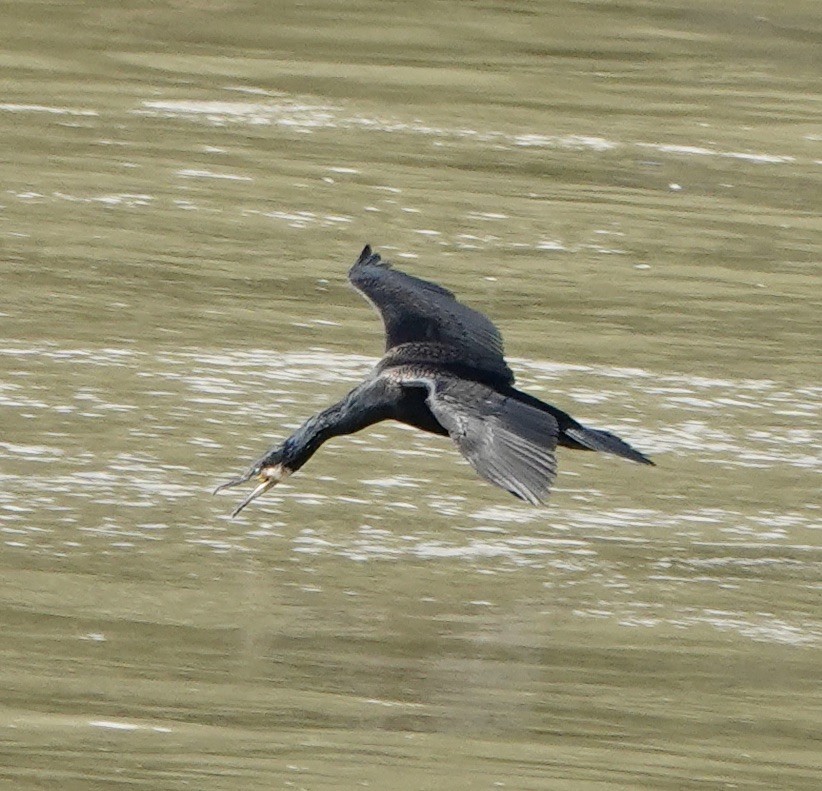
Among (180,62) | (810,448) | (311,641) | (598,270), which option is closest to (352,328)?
(598,270)

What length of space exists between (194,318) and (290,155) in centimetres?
151

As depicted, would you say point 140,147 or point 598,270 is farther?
point 140,147

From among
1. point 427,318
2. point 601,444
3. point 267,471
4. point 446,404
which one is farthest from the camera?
point 427,318

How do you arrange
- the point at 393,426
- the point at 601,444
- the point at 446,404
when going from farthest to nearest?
the point at 393,426 → the point at 601,444 → the point at 446,404

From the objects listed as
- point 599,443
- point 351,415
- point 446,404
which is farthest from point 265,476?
point 599,443

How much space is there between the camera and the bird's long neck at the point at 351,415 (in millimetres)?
4512

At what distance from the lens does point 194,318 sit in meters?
5.94

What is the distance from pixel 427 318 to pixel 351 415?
54 centimetres

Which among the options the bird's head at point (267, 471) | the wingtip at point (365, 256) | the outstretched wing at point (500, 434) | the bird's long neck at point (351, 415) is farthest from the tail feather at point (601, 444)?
the wingtip at point (365, 256)

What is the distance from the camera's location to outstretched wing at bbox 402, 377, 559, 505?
12.9 ft

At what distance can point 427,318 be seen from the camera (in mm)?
5059

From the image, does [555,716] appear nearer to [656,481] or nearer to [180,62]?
[656,481]

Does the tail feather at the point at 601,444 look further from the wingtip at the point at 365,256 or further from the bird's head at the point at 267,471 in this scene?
the wingtip at the point at 365,256

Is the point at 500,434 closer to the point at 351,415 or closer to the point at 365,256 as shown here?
the point at 351,415
